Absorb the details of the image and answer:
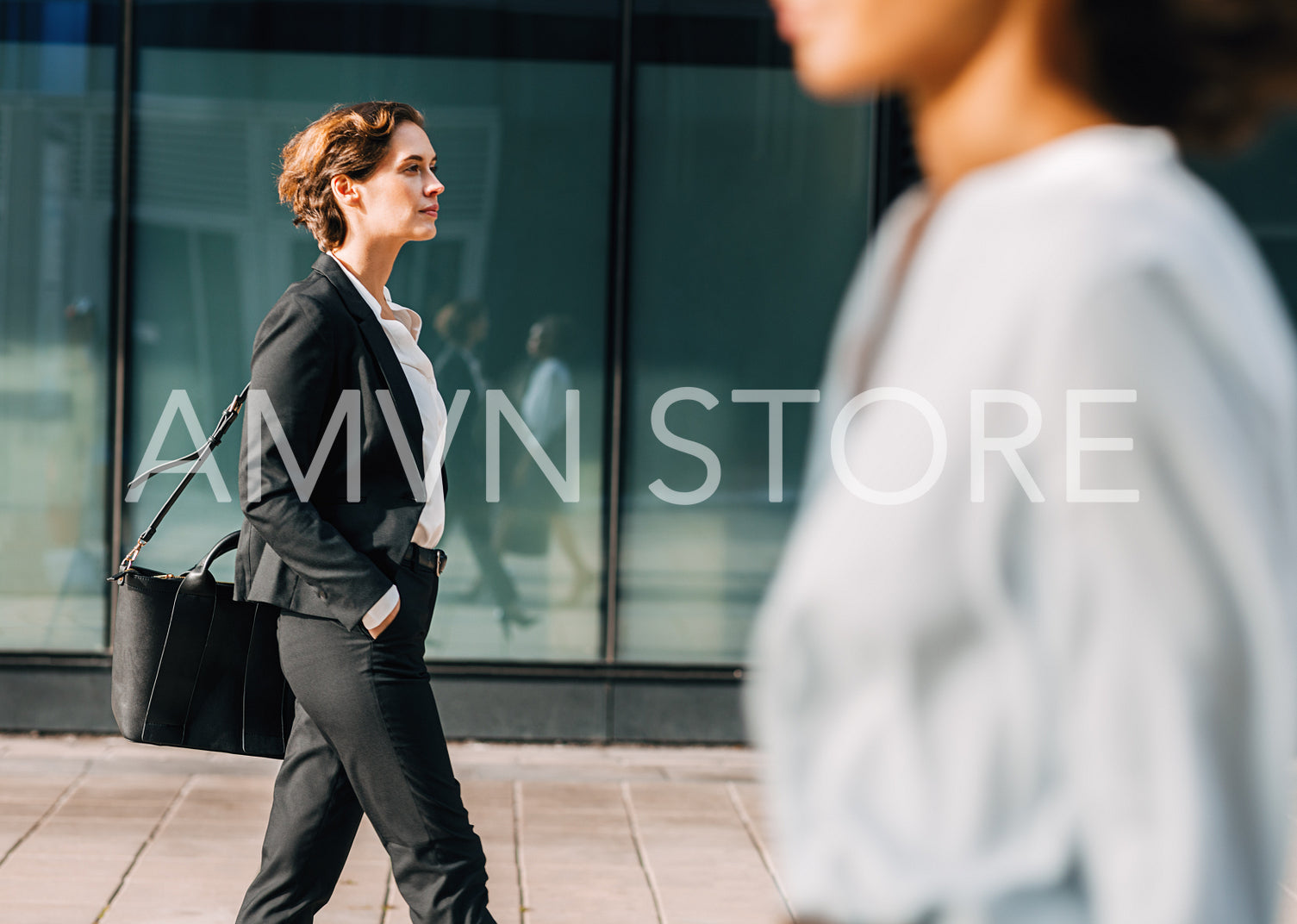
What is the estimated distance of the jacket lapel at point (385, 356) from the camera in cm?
295

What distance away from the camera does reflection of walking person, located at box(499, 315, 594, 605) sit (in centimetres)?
648

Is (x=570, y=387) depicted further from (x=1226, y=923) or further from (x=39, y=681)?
(x=1226, y=923)

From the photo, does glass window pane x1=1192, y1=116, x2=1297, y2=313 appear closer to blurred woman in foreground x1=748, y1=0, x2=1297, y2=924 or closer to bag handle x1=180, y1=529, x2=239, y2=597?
bag handle x1=180, y1=529, x2=239, y2=597

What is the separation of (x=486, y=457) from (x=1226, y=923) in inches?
230

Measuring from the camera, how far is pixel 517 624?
6.56m

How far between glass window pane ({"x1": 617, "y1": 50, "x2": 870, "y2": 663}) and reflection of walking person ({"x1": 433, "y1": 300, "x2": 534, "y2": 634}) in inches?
23.9

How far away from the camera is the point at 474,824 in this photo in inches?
204

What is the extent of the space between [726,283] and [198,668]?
12.5 ft

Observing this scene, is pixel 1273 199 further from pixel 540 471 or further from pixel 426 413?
pixel 426 413

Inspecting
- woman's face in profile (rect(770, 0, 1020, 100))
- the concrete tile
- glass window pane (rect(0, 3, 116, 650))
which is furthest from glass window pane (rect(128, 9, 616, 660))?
woman's face in profile (rect(770, 0, 1020, 100))

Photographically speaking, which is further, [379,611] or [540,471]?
[540,471]

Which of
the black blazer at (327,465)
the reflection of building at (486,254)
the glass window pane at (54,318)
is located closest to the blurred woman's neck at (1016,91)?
the black blazer at (327,465)

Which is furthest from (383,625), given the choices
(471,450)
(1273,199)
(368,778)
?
(1273,199)

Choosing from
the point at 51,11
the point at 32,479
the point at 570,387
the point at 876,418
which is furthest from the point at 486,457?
the point at 876,418
